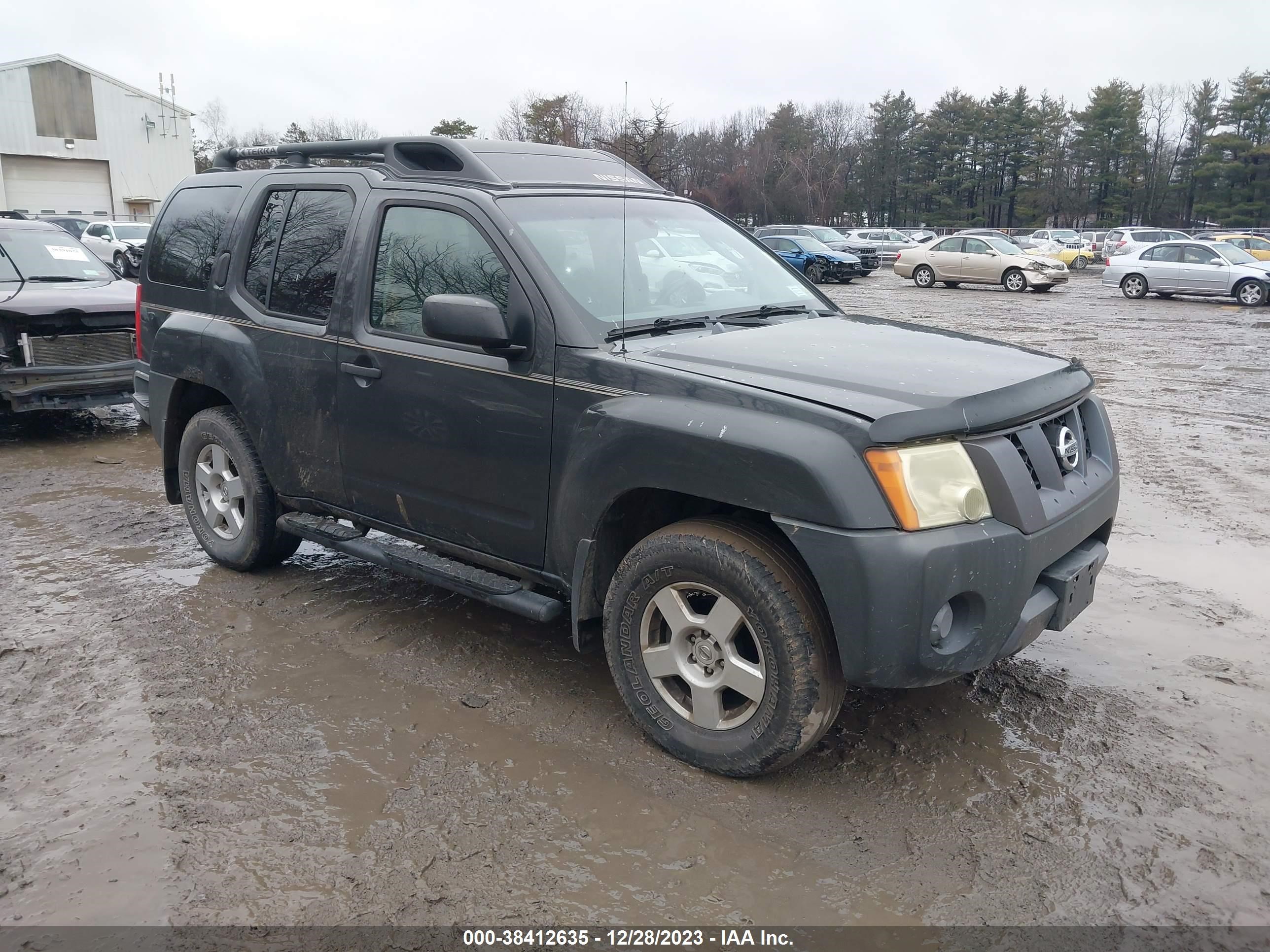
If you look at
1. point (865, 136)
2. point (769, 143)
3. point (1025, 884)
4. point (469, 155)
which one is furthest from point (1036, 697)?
point (865, 136)

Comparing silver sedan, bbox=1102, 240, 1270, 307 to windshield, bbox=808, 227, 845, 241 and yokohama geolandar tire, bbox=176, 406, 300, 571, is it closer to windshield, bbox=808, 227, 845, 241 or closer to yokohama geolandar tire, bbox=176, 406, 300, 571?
windshield, bbox=808, 227, 845, 241

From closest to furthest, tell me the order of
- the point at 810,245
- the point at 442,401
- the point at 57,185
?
the point at 442,401
the point at 810,245
the point at 57,185

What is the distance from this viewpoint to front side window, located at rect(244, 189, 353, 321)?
4.33m

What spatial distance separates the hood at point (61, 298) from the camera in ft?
26.0

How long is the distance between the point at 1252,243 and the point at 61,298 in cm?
3421

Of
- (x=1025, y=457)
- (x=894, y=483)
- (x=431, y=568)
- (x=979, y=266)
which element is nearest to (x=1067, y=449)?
(x=1025, y=457)

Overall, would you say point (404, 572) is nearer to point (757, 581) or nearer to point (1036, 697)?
point (757, 581)

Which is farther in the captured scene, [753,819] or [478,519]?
[478,519]

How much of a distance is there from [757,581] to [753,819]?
2.46 feet

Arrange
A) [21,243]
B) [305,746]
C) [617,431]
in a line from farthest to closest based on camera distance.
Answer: [21,243], [305,746], [617,431]

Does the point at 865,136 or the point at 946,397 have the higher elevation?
the point at 865,136

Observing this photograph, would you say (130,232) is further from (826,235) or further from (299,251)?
(299,251)

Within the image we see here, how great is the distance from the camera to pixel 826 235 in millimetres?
33969

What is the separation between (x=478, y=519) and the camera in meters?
3.81
